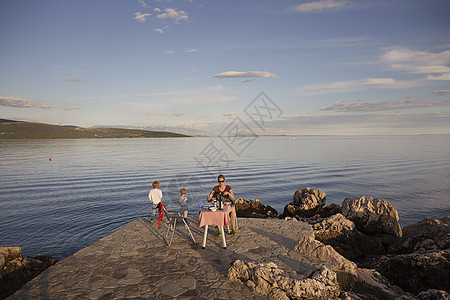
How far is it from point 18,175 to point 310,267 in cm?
3764

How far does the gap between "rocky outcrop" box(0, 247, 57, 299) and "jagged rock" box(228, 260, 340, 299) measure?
5.85 m

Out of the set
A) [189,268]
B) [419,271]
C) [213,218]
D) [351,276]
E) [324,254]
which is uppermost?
[213,218]

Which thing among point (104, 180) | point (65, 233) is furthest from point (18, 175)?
point (65, 233)

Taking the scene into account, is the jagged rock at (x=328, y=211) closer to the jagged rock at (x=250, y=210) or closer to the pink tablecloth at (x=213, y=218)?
the jagged rock at (x=250, y=210)

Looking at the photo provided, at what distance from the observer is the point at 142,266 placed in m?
6.94

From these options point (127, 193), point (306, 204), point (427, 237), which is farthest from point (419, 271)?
point (127, 193)

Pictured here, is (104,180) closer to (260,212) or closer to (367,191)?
(260,212)

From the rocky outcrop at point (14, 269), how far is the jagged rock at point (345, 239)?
9.72 metres

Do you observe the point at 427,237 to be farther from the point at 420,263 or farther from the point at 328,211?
the point at 328,211

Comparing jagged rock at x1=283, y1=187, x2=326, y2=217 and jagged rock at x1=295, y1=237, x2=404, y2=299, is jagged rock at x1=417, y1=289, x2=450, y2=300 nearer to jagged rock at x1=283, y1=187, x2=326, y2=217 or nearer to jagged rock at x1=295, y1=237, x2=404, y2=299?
jagged rock at x1=295, y1=237, x2=404, y2=299

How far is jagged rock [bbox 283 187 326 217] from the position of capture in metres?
16.4

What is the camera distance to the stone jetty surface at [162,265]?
226 inches

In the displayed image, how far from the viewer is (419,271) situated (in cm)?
765

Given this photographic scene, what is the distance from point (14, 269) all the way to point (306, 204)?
1450cm
